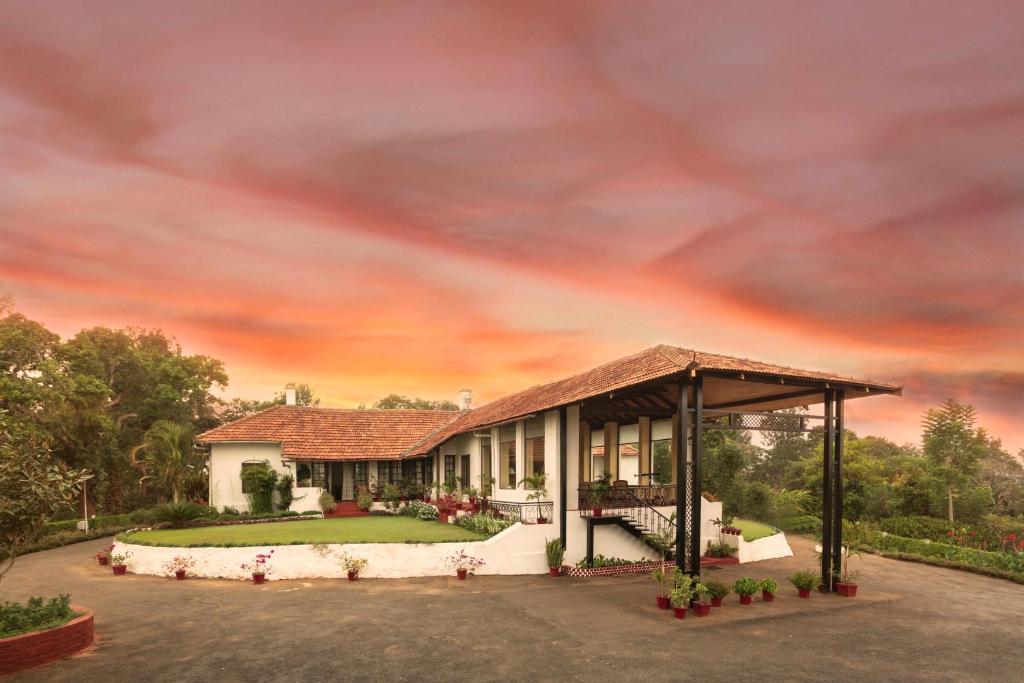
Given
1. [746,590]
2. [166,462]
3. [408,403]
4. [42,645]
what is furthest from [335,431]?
[408,403]

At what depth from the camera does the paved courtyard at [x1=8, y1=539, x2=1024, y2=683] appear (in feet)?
31.1

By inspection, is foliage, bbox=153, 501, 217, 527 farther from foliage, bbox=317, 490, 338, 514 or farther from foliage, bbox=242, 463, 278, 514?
foliage, bbox=317, 490, 338, 514

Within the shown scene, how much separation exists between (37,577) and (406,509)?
1393 centimetres

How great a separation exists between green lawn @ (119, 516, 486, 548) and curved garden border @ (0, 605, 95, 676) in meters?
6.33

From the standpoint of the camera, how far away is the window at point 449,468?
29328mm

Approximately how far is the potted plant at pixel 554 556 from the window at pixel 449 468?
12065 mm

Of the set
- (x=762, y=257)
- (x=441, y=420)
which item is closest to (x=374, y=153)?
(x=762, y=257)

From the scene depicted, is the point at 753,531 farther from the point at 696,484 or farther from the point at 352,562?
the point at 352,562

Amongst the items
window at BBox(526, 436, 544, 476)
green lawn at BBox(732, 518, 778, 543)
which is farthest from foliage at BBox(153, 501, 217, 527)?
green lawn at BBox(732, 518, 778, 543)

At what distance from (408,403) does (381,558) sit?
2628 inches

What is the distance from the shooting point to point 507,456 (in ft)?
76.8

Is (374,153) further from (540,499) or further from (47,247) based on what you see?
(540,499)

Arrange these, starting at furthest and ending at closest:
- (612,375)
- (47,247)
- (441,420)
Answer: (441,420) → (612,375) → (47,247)

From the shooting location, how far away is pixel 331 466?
101ft
